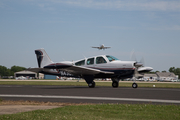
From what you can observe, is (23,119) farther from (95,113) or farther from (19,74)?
(19,74)

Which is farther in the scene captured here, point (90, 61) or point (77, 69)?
point (90, 61)

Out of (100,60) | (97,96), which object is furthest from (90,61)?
(97,96)

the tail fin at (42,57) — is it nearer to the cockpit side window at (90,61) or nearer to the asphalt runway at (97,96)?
the cockpit side window at (90,61)

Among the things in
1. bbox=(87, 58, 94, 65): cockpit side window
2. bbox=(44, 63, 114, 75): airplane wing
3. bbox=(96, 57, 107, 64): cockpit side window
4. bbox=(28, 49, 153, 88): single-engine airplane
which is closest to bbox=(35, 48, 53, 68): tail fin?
bbox=(28, 49, 153, 88): single-engine airplane

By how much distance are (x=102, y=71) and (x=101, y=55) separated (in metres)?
1.94

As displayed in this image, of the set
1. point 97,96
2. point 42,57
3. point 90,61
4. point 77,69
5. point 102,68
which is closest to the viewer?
point 97,96

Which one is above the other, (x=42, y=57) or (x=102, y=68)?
(x=42, y=57)

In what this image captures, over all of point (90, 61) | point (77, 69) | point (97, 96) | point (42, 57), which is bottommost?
point (97, 96)

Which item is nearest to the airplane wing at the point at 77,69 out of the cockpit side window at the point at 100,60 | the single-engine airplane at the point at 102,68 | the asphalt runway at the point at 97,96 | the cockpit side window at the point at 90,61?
the single-engine airplane at the point at 102,68

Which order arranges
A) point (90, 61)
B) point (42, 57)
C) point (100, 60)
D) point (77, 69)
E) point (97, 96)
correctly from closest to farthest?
point (97, 96)
point (77, 69)
point (100, 60)
point (90, 61)
point (42, 57)

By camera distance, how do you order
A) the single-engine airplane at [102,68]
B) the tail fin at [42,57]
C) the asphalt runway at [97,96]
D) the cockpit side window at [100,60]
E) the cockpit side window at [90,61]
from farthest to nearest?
the tail fin at [42,57], the cockpit side window at [90,61], the cockpit side window at [100,60], the single-engine airplane at [102,68], the asphalt runway at [97,96]

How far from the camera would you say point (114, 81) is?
29.7m

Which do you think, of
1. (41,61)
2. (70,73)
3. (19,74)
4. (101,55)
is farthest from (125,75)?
(19,74)

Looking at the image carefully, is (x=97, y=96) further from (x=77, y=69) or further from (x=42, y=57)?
(x=42, y=57)
